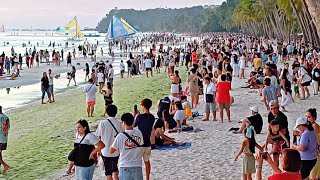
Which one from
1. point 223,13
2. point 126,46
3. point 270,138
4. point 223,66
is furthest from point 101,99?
point 223,13

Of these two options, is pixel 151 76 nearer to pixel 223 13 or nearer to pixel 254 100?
pixel 254 100

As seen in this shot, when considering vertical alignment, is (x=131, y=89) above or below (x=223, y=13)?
below

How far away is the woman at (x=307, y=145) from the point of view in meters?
7.99

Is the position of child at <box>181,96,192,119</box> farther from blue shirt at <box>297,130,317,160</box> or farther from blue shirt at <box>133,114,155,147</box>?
blue shirt at <box>297,130,317,160</box>

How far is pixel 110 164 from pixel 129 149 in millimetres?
1425

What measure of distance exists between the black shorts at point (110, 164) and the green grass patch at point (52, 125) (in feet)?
10.8

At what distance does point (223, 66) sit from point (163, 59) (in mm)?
17149

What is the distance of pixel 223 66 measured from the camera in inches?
949

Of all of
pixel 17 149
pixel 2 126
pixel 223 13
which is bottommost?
pixel 17 149

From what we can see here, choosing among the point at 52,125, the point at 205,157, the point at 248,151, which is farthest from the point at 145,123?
the point at 52,125

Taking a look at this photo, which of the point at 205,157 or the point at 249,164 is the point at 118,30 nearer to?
the point at 205,157

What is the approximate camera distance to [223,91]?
15.0 metres

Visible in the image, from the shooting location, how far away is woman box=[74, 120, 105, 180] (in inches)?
319

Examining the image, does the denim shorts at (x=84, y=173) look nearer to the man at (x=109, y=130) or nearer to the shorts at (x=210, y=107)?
the man at (x=109, y=130)
